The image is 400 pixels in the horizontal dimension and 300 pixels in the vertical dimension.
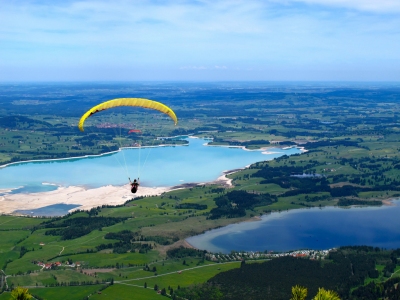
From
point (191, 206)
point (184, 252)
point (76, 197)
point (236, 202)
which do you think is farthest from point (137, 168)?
point (184, 252)

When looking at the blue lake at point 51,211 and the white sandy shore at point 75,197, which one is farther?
the white sandy shore at point 75,197

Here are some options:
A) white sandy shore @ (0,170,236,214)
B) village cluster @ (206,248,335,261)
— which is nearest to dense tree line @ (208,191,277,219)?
white sandy shore @ (0,170,236,214)

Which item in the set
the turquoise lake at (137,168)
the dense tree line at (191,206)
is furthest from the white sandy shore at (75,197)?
the dense tree line at (191,206)

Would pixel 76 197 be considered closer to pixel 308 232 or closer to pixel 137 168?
pixel 137 168

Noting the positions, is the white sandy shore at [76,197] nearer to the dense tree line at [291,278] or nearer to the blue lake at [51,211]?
the blue lake at [51,211]

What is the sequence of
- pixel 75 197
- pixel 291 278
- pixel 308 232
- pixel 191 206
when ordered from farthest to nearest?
pixel 75 197 → pixel 191 206 → pixel 308 232 → pixel 291 278

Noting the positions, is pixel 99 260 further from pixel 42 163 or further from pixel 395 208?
pixel 42 163
